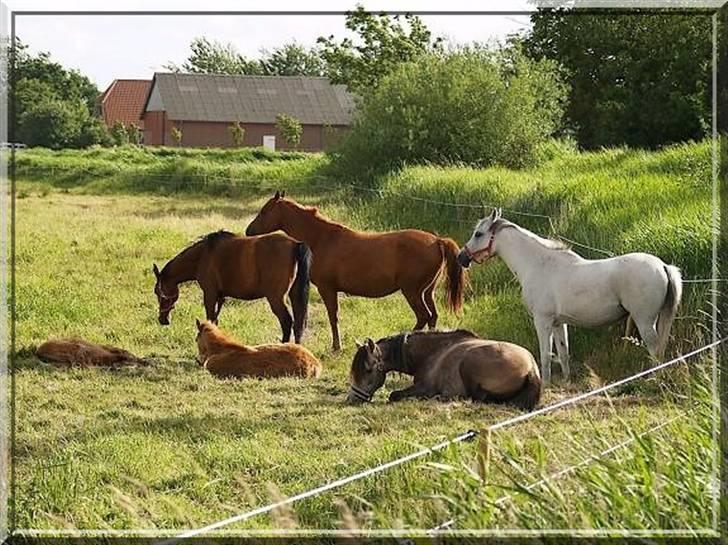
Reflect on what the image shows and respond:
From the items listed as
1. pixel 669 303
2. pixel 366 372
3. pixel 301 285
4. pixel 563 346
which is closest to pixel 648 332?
pixel 669 303

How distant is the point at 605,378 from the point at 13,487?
8.50ft

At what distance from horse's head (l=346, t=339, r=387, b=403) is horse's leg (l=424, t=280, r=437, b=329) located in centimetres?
28

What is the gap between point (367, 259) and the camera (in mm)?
5348

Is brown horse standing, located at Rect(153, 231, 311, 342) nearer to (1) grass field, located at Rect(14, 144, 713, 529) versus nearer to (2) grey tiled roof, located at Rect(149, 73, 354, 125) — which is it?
(1) grass field, located at Rect(14, 144, 713, 529)

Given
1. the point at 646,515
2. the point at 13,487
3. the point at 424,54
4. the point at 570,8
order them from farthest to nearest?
the point at 424,54, the point at 570,8, the point at 13,487, the point at 646,515

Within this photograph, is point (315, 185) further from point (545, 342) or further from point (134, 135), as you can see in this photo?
point (545, 342)

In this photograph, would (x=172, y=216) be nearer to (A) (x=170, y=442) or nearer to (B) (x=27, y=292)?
(B) (x=27, y=292)

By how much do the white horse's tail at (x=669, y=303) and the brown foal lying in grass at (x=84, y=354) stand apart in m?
2.17

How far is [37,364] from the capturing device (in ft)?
16.9

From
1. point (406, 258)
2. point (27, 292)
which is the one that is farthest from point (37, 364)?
point (406, 258)

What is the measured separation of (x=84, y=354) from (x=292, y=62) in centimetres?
151

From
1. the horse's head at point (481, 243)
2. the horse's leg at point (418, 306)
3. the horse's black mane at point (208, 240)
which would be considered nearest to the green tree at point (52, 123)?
the horse's black mane at point (208, 240)

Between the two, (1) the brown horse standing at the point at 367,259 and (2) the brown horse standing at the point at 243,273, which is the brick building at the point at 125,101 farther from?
(1) the brown horse standing at the point at 367,259

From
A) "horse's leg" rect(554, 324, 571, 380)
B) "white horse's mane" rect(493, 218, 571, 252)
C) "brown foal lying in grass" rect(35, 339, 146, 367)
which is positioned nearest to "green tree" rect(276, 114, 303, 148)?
"white horse's mane" rect(493, 218, 571, 252)
